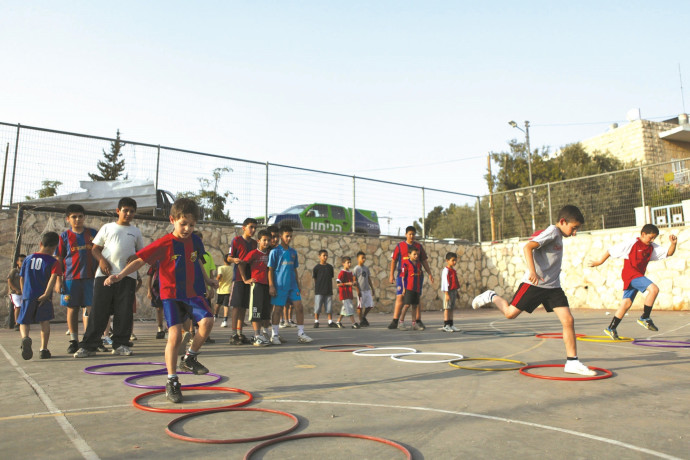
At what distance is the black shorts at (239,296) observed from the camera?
8.10 meters

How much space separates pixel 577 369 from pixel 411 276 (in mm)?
5553

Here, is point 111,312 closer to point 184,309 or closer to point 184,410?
point 184,309

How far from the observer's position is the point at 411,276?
34.7 ft

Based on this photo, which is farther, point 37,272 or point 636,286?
point 636,286

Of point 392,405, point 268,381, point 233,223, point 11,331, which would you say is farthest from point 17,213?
point 392,405

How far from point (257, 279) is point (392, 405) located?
4.45 m

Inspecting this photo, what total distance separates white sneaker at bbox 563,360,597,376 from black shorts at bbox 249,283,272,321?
447 centimetres

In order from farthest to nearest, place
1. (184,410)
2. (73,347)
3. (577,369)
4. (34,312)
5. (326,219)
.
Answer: (326,219) → (73,347) → (34,312) → (577,369) → (184,410)

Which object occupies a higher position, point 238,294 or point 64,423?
point 238,294

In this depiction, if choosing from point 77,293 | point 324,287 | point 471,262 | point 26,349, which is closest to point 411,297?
point 324,287

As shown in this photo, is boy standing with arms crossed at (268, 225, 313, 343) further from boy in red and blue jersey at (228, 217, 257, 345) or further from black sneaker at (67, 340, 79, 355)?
black sneaker at (67, 340, 79, 355)

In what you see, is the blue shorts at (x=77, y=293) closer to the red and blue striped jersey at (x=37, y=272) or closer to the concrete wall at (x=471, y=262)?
the red and blue striped jersey at (x=37, y=272)

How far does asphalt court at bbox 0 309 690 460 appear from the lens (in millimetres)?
2867

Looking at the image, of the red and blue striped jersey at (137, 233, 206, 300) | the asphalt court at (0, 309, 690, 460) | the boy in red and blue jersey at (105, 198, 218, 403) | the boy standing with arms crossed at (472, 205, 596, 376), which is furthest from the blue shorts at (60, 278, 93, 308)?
the boy standing with arms crossed at (472, 205, 596, 376)
